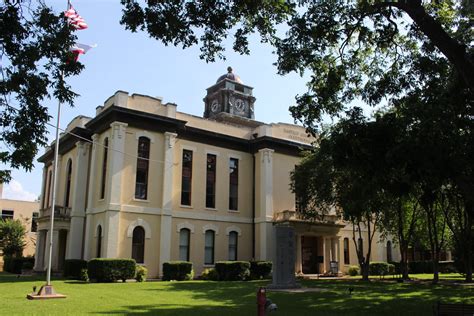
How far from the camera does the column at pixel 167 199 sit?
3160 centimetres

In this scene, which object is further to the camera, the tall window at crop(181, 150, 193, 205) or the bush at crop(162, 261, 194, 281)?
the tall window at crop(181, 150, 193, 205)

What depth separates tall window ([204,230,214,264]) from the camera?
34.8m

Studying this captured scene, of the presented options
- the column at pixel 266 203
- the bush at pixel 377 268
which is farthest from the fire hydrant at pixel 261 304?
the bush at pixel 377 268

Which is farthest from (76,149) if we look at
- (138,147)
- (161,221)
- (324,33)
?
(324,33)

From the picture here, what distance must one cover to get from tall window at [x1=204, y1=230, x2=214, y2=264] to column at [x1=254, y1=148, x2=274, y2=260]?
394 cm

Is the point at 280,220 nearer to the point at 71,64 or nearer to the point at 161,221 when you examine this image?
the point at 161,221

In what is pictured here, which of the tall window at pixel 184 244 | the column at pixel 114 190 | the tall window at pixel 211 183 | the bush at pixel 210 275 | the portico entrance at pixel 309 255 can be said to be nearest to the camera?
the column at pixel 114 190

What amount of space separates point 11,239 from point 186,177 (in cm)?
2760

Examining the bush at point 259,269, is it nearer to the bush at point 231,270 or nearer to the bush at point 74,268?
the bush at point 231,270

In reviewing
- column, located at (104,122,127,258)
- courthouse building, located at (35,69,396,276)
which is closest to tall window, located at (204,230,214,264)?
courthouse building, located at (35,69,396,276)

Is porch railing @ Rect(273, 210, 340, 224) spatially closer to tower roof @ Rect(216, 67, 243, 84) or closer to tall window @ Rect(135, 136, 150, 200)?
tall window @ Rect(135, 136, 150, 200)

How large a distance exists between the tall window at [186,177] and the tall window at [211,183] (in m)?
1.71

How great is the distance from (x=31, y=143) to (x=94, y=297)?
10534 millimetres

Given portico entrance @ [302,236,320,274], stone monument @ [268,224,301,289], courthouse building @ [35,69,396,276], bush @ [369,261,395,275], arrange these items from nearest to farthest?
1. stone monument @ [268,224,301,289]
2. courthouse building @ [35,69,396,276]
3. portico entrance @ [302,236,320,274]
4. bush @ [369,261,395,275]
